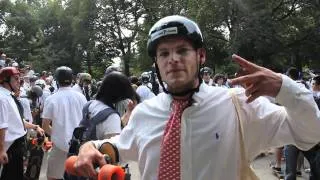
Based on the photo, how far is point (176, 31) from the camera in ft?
8.82

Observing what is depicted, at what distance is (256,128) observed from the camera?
2.52m

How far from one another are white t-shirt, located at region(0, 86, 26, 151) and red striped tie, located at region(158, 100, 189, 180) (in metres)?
3.79

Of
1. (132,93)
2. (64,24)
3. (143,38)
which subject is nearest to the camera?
(132,93)

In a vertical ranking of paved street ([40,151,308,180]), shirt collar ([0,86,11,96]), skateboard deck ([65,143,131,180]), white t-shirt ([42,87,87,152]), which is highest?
shirt collar ([0,86,11,96])

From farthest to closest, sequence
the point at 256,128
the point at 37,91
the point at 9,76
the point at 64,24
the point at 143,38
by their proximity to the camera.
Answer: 1. the point at 64,24
2. the point at 143,38
3. the point at 37,91
4. the point at 9,76
5. the point at 256,128

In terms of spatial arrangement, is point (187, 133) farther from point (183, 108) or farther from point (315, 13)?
point (315, 13)

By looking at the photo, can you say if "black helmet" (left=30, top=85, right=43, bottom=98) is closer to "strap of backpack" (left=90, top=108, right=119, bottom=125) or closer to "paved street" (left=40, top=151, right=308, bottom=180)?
"paved street" (left=40, top=151, right=308, bottom=180)

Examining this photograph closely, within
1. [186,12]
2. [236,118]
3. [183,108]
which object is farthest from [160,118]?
[186,12]

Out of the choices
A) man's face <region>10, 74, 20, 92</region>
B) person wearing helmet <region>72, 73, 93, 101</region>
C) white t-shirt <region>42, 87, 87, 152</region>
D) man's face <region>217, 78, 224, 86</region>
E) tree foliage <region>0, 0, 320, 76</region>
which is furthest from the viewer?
tree foliage <region>0, 0, 320, 76</region>

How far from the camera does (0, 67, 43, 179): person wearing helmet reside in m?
5.94

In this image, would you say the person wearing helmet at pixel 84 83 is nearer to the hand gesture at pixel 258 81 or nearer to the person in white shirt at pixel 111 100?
the person in white shirt at pixel 111 100

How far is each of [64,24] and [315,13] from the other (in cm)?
2807

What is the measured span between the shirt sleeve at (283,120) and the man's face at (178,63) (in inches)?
11.7

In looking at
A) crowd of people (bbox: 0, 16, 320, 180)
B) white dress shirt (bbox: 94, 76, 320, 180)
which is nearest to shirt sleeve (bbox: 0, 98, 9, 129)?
crowd of people (bbox: 0, 16, 320, 180)
